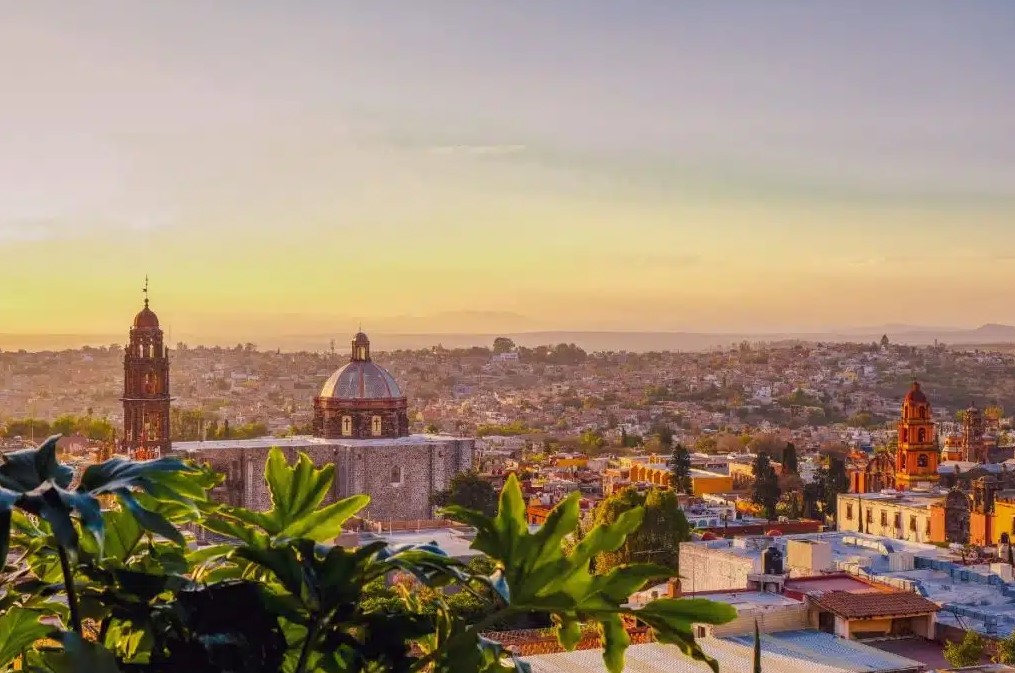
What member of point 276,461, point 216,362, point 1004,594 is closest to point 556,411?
point 216,362

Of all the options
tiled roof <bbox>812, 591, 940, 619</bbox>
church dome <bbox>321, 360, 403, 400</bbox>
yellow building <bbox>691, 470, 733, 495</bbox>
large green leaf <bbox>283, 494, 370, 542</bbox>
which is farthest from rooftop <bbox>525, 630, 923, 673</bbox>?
yellow building <bbox>691, 470, 733, 495</bbox>

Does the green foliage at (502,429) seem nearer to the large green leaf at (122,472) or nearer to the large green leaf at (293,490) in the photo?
the large green leaf at (293,490)

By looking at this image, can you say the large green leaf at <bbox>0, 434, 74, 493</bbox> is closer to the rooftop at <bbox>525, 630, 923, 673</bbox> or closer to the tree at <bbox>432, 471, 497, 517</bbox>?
the rooftop at <bbox>525, 630, 923, 673</bbox>

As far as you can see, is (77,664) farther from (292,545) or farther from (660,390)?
(660,390)

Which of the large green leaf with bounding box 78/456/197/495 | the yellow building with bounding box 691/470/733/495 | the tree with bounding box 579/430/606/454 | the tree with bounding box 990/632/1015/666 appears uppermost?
the large green leaf with bounding box 78/456/197/495

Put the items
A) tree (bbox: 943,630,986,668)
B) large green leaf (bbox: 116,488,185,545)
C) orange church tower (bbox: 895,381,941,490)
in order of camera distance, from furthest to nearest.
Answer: orange church tower (bbox: 895,381,941,490) < tree (bbox: 943,630,986,668) < large green leaf (bbox: 116,488,185,545)

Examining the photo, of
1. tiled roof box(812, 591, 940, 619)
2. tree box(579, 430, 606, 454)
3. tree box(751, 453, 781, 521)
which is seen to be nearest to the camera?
tiled roof box(812, 591, 940, 619)
